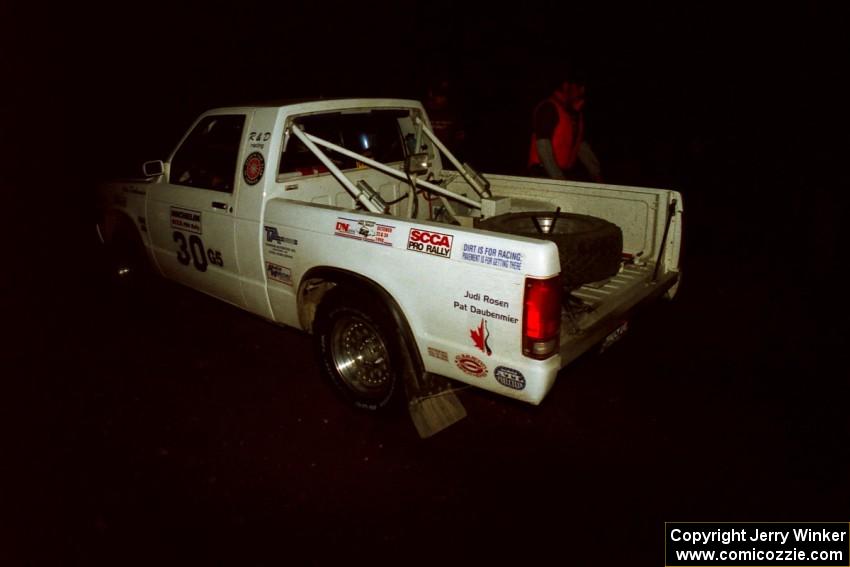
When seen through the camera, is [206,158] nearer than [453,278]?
No

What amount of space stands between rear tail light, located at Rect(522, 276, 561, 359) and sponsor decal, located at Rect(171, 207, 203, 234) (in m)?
3.01

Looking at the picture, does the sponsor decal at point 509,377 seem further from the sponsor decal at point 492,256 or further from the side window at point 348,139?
the side window at point 348,139

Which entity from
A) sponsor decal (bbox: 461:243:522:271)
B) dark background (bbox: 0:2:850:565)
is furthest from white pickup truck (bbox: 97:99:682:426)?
dark background (bbox: 0:2:850:565)

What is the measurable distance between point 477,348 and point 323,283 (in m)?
1.47

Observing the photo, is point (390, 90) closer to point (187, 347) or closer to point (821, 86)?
point (821, 86)

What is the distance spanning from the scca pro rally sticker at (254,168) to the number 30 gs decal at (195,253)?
76 cm

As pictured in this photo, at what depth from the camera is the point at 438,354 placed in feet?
10.4

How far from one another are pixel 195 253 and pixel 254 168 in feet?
3.87

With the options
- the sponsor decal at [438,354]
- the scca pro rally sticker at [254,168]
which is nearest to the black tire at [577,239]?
the sponsor decal at [438,354]

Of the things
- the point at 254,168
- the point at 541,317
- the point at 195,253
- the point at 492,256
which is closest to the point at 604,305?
the point at 541,317

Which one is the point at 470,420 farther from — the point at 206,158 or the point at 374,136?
the point at 206,158

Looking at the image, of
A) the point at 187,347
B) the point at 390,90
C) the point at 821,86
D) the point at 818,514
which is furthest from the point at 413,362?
the point at 390,90

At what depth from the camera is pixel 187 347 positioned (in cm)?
502

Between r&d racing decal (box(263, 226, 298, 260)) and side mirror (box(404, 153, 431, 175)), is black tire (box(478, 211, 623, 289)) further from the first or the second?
r&d racing decal (box(263, 226, 298, 260))
